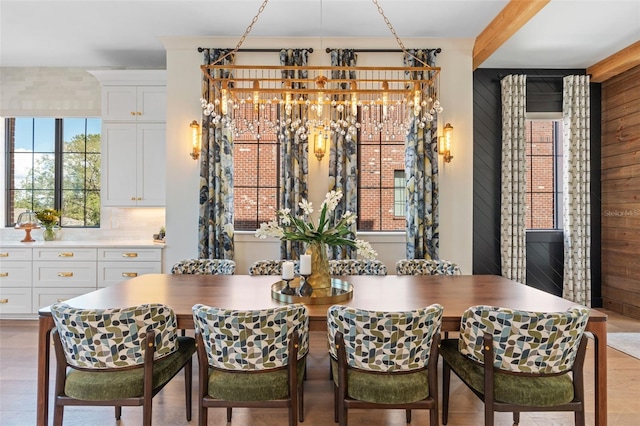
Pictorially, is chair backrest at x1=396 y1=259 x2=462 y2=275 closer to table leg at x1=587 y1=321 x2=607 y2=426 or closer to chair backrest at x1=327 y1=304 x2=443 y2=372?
table leg at x1=587 y1=321 x2=607 y2=426

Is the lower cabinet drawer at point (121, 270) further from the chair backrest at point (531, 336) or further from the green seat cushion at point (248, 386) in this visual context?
the chair backrest at point (531, 336)

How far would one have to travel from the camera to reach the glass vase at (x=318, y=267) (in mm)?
2461

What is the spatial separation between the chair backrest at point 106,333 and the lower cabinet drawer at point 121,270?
2.57 meters

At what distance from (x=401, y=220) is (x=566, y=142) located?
7.97 feet

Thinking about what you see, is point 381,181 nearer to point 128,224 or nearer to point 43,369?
point 128,224

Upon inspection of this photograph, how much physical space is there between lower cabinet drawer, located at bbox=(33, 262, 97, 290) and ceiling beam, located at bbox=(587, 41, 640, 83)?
672cm

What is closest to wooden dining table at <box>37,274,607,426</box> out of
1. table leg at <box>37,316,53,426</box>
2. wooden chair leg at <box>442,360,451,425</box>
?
table leg at <box>37,316,53,426</box>

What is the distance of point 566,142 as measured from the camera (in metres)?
4.77

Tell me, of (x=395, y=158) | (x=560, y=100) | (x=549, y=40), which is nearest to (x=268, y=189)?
(x=395, y=158)

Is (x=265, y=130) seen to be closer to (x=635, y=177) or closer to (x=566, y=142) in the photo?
(x=566, y=142)

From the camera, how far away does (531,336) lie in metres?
1.71

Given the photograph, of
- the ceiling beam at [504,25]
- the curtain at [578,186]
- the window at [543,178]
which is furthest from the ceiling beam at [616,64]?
the ceiling beam at [504,25]

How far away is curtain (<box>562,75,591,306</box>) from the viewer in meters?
4.70

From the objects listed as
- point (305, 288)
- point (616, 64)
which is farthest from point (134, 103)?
point (616, 64)
